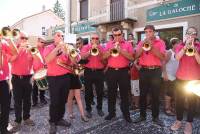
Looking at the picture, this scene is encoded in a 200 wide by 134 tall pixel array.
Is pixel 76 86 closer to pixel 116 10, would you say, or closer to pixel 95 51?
pixel 95 51

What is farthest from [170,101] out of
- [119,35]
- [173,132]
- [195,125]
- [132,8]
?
[132,8]

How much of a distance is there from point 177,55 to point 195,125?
5.19ft

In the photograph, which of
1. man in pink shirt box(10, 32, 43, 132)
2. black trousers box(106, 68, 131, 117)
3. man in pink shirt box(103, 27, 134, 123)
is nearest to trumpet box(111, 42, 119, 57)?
man in pink shirt box(103, 27, 134, 123)

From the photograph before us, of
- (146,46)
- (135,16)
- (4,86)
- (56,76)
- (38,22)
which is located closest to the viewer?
(4,86)

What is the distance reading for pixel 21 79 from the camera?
5.85 meters

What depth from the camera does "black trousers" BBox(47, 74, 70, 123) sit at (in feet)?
17.5

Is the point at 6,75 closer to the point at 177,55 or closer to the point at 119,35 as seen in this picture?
the point at 119,35

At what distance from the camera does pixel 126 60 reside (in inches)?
236

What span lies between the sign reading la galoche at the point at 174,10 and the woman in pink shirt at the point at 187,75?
6.00m

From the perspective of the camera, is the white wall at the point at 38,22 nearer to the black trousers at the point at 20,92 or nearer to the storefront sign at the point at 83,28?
the storefront sign at the point at 83,28

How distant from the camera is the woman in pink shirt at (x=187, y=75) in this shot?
5207 millimetres

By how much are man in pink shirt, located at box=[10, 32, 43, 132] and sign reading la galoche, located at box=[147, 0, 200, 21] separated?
737 cm

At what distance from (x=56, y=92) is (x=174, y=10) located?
7983mm

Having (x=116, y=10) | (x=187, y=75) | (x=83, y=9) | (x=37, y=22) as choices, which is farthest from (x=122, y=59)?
(x=37, y=22)
